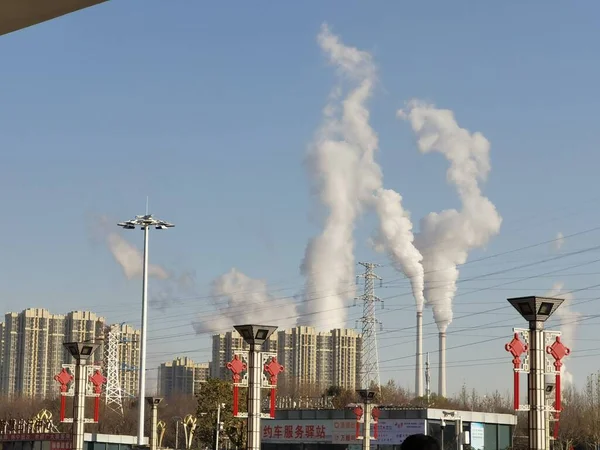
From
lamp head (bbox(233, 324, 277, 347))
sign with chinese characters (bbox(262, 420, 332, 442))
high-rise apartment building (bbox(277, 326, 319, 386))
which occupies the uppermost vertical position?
high-rise apartment building (bbox(277, 326, 319, 386))

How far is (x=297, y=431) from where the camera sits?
51.9 metres

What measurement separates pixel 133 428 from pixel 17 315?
62.5m

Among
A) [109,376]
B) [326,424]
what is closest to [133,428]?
[109,376]

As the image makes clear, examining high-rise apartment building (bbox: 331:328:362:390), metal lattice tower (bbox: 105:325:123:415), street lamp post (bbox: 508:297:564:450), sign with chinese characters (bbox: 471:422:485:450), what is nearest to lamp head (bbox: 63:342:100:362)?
street lamp post (bbox: 508:297:564:450)

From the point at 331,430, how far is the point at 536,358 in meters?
34.1

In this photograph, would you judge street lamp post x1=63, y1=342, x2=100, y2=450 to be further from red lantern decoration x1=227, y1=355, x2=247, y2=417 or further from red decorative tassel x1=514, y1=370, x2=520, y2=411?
red decorative tassel x1=514, y1=370, x2=520, y2=411

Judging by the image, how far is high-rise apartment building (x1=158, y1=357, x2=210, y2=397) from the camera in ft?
463

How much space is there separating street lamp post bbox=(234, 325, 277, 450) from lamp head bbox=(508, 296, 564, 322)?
613cm

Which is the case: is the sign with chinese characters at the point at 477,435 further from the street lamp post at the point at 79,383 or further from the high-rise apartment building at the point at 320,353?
the high-rise apartment building at the point at 320,353

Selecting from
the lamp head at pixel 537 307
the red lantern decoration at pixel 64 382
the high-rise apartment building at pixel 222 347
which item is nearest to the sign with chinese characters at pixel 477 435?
the red lantern decoration at pixel 64 382

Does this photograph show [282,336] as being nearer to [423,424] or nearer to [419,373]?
[419,373]

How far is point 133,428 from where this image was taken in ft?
264

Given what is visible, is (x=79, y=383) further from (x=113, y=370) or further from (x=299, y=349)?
(x=299, y=349)

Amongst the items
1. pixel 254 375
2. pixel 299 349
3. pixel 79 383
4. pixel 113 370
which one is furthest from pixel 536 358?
pixel 299 349
